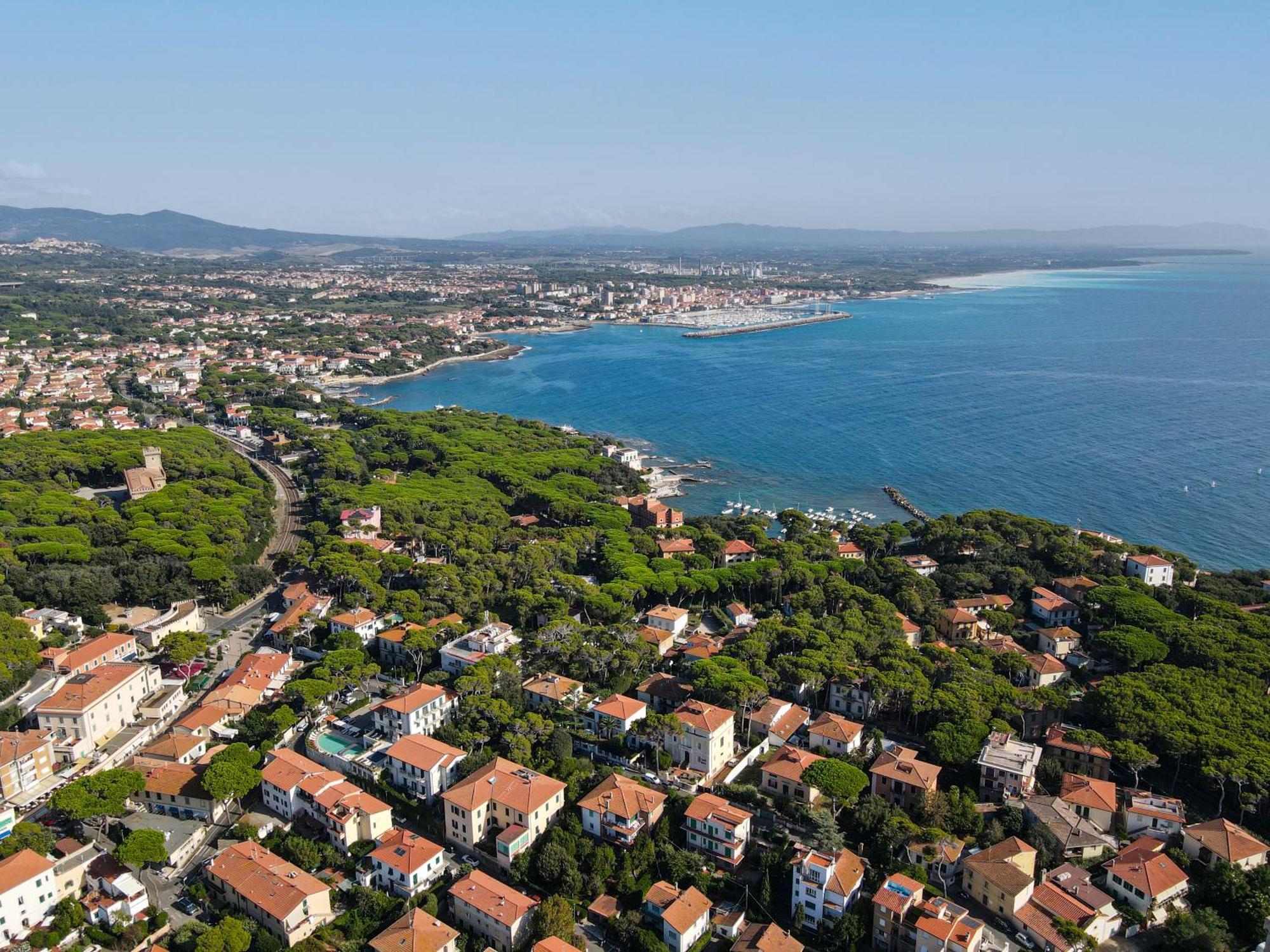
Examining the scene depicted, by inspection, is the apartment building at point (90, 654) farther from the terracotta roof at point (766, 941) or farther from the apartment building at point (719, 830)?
the terracotta roof at point (766, 941)

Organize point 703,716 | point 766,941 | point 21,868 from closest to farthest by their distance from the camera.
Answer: point 766,941 < point 21,868 < point 703,716

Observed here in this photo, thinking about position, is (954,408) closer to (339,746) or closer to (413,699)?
(413,699)

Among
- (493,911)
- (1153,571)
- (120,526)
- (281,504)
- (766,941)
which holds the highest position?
(120,526)

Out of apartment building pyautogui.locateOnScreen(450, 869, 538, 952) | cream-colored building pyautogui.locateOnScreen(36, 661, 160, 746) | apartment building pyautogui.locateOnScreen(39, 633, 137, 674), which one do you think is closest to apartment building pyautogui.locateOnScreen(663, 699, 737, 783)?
apartment building pyautogui.locateOnScreen(450, 869, 538, 952)

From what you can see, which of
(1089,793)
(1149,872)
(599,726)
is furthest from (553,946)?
(1089,793)

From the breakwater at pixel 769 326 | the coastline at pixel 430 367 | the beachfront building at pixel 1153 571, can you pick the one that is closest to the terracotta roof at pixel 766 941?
the beachfront building at pixel 1153 571

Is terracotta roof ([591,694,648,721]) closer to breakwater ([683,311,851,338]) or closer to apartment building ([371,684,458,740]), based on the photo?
apartment building ([371,684,458,740])

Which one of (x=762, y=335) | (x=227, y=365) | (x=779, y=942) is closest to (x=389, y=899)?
(x=779, y=942)
